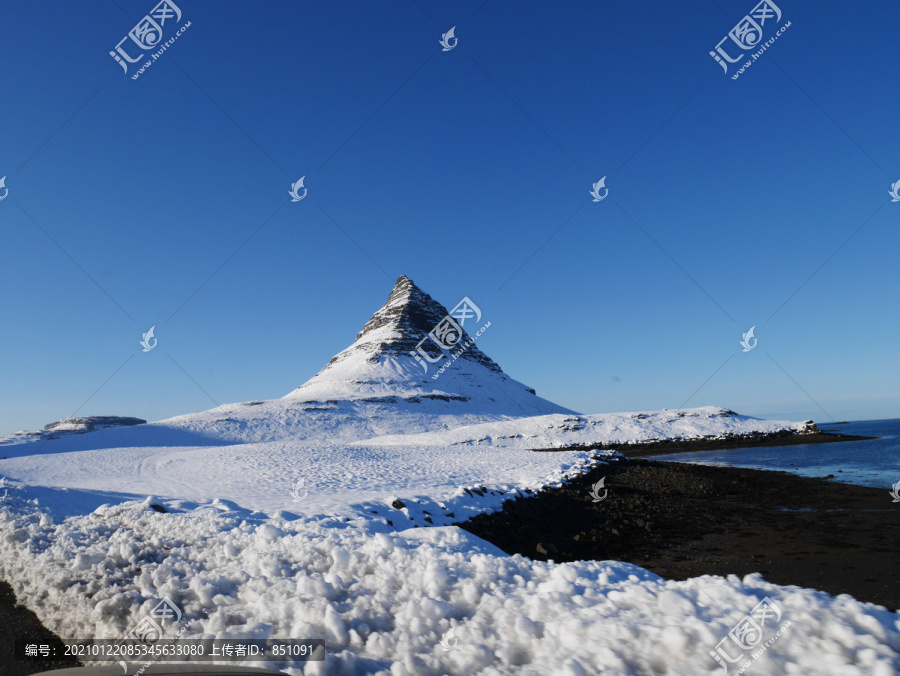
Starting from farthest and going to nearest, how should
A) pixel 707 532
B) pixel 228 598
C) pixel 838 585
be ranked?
pixel 707 532
pixel 838 585
pixel 228 598

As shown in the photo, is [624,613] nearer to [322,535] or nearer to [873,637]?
[873,637]

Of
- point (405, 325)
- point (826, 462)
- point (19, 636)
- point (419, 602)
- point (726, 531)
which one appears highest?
point (405, 325)

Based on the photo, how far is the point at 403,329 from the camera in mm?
157625

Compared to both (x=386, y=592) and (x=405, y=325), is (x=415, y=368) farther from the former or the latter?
(x=386, y=592)

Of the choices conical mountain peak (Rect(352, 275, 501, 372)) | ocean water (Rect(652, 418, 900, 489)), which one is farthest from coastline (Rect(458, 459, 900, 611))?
conical mountain peak (Rect(352, 275, 501, 372))

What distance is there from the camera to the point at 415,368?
126m

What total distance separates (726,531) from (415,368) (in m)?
114

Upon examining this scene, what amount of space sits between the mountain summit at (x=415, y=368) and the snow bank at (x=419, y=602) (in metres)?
81.6

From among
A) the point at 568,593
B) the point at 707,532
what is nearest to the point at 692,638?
the point at 568,593

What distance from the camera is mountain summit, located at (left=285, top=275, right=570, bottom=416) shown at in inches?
4086

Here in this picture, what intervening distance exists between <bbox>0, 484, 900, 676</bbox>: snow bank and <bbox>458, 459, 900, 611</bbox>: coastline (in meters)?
4.92

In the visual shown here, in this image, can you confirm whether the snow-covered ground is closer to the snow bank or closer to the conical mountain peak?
the snow bank

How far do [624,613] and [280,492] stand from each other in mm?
13887

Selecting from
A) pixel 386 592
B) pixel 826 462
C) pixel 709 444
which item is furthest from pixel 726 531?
pixel 709 444
